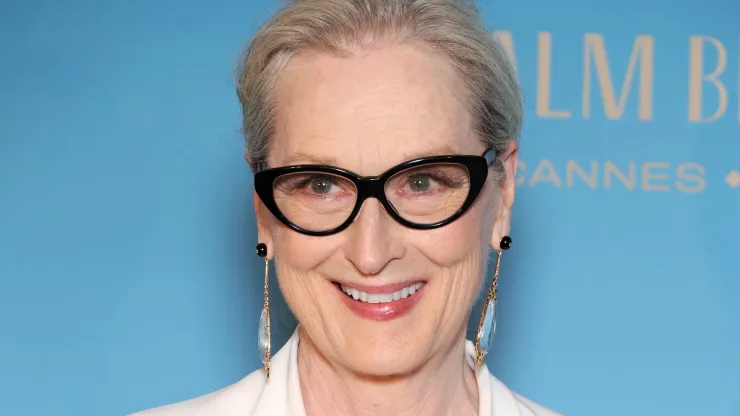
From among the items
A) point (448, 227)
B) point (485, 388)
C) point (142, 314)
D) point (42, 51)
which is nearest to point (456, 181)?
point (448, 227)

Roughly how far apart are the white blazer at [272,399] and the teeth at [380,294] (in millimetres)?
242

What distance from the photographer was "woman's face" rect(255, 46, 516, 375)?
5.11ft

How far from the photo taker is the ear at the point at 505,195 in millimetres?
1780

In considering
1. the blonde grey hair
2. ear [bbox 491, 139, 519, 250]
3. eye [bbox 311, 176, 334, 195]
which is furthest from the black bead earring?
eye [bbox 311, 176, 334, 195]

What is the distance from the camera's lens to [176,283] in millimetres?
2373

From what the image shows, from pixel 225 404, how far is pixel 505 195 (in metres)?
0.58

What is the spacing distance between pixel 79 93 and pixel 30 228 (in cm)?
31

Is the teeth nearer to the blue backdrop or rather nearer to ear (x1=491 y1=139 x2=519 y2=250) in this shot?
ear (x1=491 y1=139 x2=519 y2=250)

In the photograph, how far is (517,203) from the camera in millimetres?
2410

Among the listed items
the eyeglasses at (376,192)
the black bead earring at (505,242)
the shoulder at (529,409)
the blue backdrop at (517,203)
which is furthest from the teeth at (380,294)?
the blue backdrop at (517,203)

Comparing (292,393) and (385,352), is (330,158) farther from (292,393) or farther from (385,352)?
(292,393)

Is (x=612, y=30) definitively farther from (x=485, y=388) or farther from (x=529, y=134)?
(x=485, y=388)

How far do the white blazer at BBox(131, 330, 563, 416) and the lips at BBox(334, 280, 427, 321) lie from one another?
234 mm

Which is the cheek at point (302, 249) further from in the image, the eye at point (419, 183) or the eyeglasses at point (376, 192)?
the eye at point (419, 183)
